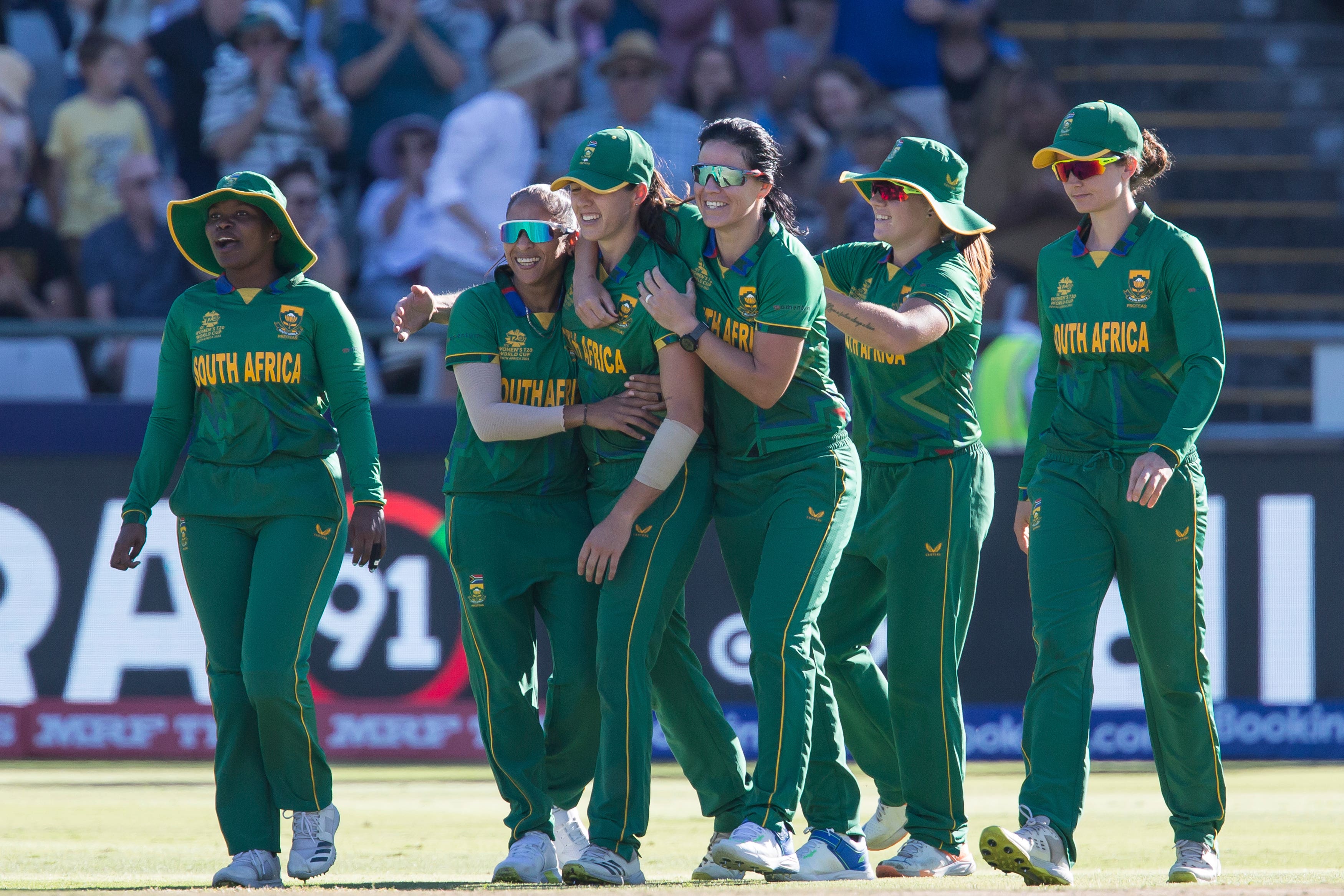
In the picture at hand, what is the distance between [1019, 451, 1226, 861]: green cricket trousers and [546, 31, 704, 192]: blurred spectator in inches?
294

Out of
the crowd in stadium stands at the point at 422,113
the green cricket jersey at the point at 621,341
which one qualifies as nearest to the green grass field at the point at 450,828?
the green cricket jersey at the point at 621,341

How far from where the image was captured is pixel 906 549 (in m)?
5.17

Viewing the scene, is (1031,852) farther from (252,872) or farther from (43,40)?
(43,40)

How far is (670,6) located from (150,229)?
4.36 metres

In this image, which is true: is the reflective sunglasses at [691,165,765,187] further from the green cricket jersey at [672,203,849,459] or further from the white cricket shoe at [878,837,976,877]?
the white cricket shoe at [878,837,976,877]

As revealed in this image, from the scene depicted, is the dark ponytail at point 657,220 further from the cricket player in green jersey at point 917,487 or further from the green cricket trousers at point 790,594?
the green cricket trousers at point 790,594

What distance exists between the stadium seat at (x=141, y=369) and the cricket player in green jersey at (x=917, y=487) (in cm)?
580

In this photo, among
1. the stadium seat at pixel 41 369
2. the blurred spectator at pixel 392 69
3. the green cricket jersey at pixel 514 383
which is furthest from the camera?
the blurred spectator at pixel 392 69

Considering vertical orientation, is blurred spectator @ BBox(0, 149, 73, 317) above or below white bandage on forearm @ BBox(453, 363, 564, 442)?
above

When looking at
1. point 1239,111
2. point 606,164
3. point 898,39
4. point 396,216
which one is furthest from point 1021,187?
point 606,164

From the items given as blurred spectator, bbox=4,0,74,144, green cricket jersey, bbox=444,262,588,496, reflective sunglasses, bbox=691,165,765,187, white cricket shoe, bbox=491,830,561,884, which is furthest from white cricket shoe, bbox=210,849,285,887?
blurred spectator, bbox=4,0,74,144

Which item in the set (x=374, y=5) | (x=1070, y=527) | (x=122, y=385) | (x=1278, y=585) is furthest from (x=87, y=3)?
(x=1070, y=527)

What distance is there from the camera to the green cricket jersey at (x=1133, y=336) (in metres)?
4.93

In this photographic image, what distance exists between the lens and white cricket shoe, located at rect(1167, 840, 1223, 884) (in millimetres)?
4867
